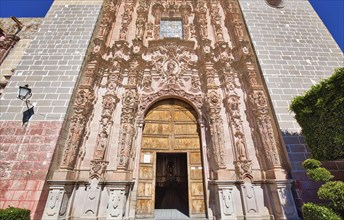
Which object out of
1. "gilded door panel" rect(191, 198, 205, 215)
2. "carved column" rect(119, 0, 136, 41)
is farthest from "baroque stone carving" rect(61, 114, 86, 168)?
"carved column" rect(119, 0, 136, 41)

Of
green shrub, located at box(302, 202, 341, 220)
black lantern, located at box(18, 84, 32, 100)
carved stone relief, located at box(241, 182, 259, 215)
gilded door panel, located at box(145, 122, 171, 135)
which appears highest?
black lantern, located at box(18, 84, 32, 100)

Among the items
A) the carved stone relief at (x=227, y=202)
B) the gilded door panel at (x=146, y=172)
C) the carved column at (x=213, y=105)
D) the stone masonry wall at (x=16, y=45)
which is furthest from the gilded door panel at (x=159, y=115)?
the stone masonry wall at (x=16, y=45)

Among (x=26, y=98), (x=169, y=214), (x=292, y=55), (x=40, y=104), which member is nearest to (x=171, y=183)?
(x=169, y=214)

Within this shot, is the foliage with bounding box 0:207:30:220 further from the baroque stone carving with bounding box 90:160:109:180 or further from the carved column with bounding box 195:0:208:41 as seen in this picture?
the carved column with bounding box 195:0:208:41

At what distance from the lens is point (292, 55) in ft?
21.9

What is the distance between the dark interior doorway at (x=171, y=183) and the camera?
6.65m

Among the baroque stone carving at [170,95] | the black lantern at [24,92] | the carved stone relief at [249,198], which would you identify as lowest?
the carved stone relief at [249,198]

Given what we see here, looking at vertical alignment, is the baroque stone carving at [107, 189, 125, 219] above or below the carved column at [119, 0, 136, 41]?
below

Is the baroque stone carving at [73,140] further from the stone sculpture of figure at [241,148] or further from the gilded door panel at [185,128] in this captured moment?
the stone sculpture of figure at [241,148]

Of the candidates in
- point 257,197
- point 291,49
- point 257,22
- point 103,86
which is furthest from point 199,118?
point 257,22

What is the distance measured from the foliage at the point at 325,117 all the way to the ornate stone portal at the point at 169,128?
43.9 inches

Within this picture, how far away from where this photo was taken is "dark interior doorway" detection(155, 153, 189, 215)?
6.65 m

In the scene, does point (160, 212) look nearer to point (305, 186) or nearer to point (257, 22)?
point (305, 186)

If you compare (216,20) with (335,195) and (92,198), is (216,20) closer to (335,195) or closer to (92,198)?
(335,195)
